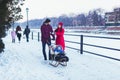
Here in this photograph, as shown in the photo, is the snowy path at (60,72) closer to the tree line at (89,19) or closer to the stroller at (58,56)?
the stroller at (58,56)

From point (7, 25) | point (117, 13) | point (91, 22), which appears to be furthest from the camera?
point (91, 22)

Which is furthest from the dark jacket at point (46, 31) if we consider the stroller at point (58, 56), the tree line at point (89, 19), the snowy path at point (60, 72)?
the tree line at point (89, 19)

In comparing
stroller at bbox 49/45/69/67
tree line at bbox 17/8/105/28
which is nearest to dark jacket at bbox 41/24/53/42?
stroller at bbox 49/45/69/67

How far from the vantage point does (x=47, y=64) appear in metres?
11.7

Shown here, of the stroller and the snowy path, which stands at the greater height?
the stroller

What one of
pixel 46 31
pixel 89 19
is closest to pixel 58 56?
pixel 46 31

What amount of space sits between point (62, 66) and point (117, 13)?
97.5m

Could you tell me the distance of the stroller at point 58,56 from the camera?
1104cm

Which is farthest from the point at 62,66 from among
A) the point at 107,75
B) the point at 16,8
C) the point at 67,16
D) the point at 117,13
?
the point at 67,16

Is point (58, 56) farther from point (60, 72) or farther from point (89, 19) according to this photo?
point (89, 19)

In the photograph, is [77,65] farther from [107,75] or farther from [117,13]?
[117,13]

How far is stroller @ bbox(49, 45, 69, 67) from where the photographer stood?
11.0 metres

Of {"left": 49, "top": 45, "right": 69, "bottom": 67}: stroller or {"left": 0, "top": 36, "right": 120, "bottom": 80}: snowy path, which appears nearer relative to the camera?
{"left": 0, "top": 36, "right": 120, "bottom": 80}: snowy path

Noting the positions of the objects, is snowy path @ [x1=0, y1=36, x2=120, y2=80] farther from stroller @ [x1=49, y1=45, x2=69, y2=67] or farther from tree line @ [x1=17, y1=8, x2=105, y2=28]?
tree line @ [x1=17, y1=8, x2=105, y2=28]
